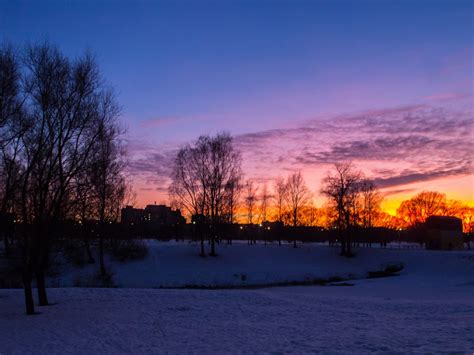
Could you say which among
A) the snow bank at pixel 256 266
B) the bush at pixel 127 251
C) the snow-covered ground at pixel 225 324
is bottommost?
the snow bank at pixel 256 266

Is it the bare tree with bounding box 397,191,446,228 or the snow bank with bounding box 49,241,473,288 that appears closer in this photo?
the snow bank with bounding box 49,241,473,288

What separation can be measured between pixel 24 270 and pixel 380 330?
14668mm

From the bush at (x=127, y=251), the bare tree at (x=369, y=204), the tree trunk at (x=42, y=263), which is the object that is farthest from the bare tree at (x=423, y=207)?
the tree trunk at (x=42, y=263)

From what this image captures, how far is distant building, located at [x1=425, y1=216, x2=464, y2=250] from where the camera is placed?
240 feet

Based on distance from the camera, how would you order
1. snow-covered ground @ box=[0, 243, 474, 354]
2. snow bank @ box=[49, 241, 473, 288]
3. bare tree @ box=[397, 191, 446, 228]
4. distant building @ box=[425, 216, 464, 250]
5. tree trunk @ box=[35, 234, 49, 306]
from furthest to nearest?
1. bare tree @ box=[397, 191, 446, 228]
2. distant building @ box=[425, 216, 464, 250]
3. snow bank @ box=[49, 241, 473, 288]
4. tree trunk @ box=[35, 234, 49, 306]
5. snow-covered ground @ box=[0, 243, 474, 354]

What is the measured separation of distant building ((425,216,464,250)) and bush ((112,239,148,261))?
4457 cm

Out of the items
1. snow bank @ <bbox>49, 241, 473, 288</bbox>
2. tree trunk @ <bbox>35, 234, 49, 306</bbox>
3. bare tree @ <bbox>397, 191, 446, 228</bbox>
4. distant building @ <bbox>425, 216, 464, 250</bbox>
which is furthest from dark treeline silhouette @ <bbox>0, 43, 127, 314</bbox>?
bare tree @ <bbox>397, 191, 446, 228</bbox>

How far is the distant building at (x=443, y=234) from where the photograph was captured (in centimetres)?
7325

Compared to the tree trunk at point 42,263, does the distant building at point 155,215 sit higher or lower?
higher

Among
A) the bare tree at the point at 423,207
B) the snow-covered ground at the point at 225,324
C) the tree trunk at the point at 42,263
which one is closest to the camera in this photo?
the snow-covered ground at the point at 225,324

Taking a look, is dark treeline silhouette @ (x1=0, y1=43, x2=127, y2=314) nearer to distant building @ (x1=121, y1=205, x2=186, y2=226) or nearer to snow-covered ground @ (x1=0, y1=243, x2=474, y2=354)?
snow-covered ground @ (x1=0, y1=243, x2=474, y2=354)

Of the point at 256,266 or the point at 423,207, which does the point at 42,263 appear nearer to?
the point at 256,266

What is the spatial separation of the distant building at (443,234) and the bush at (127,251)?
1755 inches

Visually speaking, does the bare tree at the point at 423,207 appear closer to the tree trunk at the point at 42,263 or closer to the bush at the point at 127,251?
the bush at the point at 127,251
